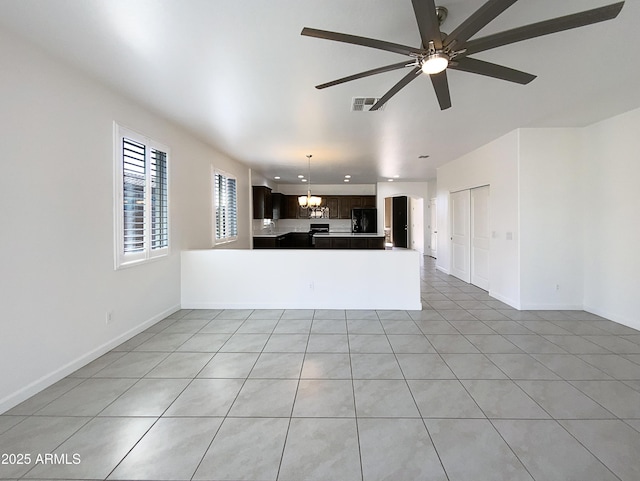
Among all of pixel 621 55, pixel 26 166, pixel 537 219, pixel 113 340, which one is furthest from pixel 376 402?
pixel 537 219

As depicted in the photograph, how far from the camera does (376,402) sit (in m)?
2.18

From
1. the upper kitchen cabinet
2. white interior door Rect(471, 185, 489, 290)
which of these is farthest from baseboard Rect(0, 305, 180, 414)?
white interior door Rect(471, 185, 489, 290)

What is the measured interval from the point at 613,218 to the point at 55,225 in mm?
6180

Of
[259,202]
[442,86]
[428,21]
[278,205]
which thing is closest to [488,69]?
[442,86]

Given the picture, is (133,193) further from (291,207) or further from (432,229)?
(432,229)

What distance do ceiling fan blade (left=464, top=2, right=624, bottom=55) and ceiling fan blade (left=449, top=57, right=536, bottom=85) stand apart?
0.14m

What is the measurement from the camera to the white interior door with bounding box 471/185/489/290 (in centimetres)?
550

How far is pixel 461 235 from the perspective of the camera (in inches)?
256

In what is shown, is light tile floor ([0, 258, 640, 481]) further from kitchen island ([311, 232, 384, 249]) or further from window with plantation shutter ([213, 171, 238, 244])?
kitchen island ([311, 232, 384, 249])

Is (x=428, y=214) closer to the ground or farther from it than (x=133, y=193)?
farther from it

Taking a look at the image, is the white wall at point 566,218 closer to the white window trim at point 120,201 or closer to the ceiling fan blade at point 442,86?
the ceiling fan blade at point 442,86

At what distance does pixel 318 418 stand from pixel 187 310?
3.16 metres

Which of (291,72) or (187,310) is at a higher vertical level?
(291,72)

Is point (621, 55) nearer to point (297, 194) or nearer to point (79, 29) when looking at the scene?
point (79, 29)
